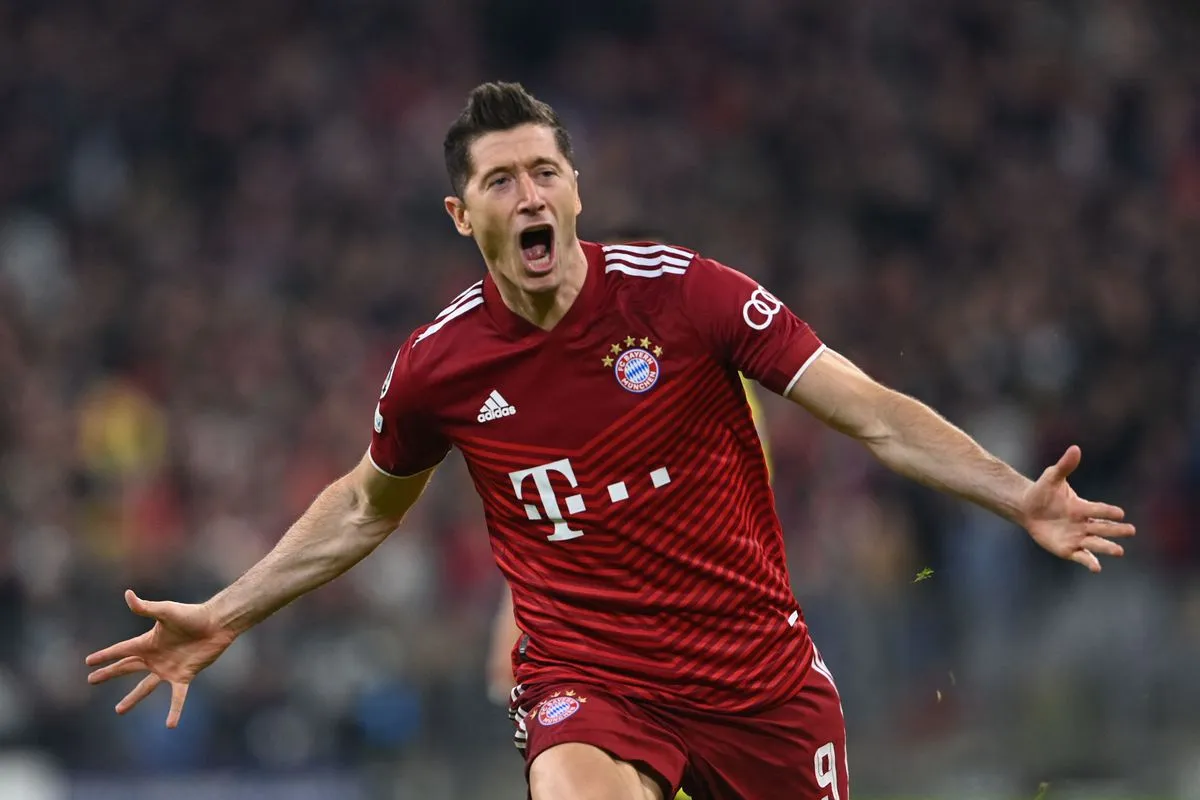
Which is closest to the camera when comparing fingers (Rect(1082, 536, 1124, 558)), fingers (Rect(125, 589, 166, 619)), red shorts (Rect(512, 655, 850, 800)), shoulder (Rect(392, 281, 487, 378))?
fingers (Rect(1082, 536, 1124, 558))

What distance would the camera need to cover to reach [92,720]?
34.4 ft

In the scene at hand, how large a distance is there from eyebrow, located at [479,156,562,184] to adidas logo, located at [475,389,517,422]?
0.55 metres

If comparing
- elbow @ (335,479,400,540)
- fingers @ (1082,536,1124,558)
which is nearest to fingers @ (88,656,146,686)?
elbow @ (335,479,400,540)

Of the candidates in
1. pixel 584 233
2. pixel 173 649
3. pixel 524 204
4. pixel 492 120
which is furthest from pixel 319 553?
pixel 584 233

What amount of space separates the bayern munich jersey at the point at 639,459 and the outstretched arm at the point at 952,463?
10 cm

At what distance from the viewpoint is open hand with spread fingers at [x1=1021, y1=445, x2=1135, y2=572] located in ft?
14.5

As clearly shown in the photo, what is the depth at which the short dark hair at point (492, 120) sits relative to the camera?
499 centimetres

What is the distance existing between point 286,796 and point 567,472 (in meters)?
5.99

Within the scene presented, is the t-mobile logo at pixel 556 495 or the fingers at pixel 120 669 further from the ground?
the t-mobile logo at pixel 556 495

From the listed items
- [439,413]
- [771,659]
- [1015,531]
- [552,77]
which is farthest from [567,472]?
[552,77]

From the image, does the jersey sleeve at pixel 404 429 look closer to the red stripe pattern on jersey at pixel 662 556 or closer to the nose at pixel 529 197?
the red stripe pattern on jersey at pixel 662 556

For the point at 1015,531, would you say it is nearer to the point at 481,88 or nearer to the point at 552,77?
the point at 481,88

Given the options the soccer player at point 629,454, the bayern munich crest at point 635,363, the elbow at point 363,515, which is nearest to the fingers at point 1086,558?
the soccer player at point 629,454

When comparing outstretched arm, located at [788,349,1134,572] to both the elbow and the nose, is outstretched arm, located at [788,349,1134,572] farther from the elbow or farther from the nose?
the elbow
